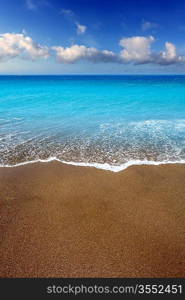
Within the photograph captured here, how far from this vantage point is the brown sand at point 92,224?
14.3ft

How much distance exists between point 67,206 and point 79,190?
0.96 meters

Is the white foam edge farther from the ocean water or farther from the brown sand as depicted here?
the brown sand

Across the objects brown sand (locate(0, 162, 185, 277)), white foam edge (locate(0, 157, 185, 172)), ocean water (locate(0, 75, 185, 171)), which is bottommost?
brown sand (locate(0, 162, 185, 277))

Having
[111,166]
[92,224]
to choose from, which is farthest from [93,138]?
[92,224]

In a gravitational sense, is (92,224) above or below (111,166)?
below

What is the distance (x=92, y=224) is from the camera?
5449mm

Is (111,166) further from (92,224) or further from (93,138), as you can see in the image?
(93,138)

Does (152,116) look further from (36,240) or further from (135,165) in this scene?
(36,240)

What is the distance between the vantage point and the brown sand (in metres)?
4.36

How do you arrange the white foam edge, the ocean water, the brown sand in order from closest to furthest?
the brown sand → the white foam edge → the ocean water

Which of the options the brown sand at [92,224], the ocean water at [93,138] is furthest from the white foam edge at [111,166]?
the brown sand at [92,224]

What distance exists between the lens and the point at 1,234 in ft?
16.8

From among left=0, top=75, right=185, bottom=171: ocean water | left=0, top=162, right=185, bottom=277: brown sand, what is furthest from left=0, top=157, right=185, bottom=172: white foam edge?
left=0, top=162, right=185, bottom=277: brown sand

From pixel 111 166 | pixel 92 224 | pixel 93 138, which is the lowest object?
pixel 92 224
